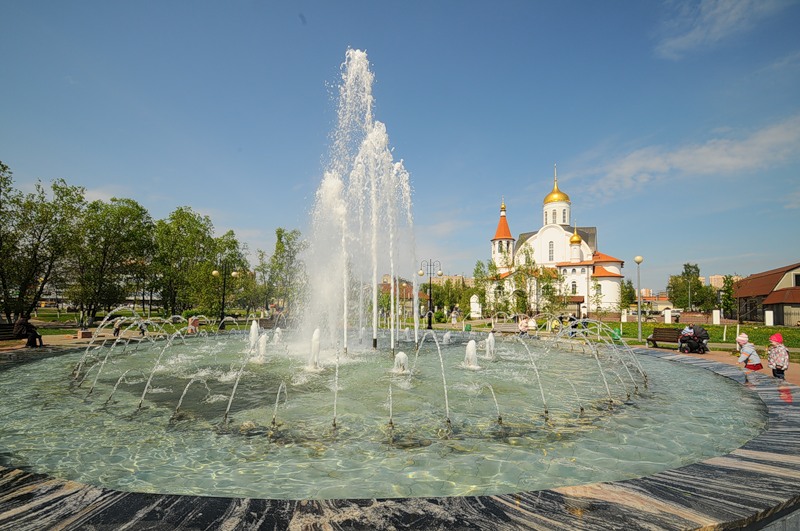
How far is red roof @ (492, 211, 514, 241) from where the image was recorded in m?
72.9

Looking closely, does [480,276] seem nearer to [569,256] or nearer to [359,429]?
[569,256]

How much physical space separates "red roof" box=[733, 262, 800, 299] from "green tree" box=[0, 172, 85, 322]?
67.3 metres

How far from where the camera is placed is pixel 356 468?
4617 mm

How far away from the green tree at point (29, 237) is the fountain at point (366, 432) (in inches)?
550

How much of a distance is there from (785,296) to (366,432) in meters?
52.9

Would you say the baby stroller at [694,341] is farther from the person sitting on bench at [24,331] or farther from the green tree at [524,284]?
the person sitting on bench at [24,331]

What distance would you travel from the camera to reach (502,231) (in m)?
73.4

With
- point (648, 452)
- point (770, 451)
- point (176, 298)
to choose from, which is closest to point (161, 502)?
point (648, 452)

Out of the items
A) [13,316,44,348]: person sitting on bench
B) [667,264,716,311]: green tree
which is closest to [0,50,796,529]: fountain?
[13,316,44,348]: person sitting on bench

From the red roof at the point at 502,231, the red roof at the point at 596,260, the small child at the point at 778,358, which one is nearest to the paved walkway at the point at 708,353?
the small child at the point at 778,358

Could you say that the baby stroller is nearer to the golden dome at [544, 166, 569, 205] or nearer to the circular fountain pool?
the circular fountain pool

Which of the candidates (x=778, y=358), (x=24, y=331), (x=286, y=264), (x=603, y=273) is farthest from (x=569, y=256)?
(x=24, y=331)

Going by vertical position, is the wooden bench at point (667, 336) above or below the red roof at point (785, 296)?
below

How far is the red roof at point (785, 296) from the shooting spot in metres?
39.2
